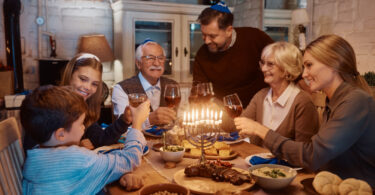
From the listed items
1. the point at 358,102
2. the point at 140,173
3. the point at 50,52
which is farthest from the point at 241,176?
the point at 50,52

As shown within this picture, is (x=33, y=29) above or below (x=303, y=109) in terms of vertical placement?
above

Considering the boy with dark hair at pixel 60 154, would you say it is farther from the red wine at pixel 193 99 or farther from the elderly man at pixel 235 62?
the elderly man at pixel 235 62

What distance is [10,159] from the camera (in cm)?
131

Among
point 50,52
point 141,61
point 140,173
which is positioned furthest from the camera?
point 50,52

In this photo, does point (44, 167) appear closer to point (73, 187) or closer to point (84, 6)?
point (73, 187)

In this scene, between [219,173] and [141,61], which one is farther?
[141,61]

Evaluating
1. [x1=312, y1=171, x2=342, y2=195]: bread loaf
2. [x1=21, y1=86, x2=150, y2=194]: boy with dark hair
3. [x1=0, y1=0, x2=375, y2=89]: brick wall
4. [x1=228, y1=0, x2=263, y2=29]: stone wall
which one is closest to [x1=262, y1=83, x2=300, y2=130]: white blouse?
[x1=312, y1=171, x2=342, y2=195]: bread loaf

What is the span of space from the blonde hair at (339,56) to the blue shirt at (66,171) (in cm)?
105

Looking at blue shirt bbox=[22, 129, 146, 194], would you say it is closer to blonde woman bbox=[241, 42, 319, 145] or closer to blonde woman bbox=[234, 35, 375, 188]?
blonde woman bbox=[234, 35, 375, 188]

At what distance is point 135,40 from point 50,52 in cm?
121

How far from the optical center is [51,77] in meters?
4.15

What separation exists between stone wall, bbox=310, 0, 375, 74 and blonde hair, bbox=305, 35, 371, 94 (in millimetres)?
1773

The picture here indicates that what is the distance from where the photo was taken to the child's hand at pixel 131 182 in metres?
1.19

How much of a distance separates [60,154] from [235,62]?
1.85m
